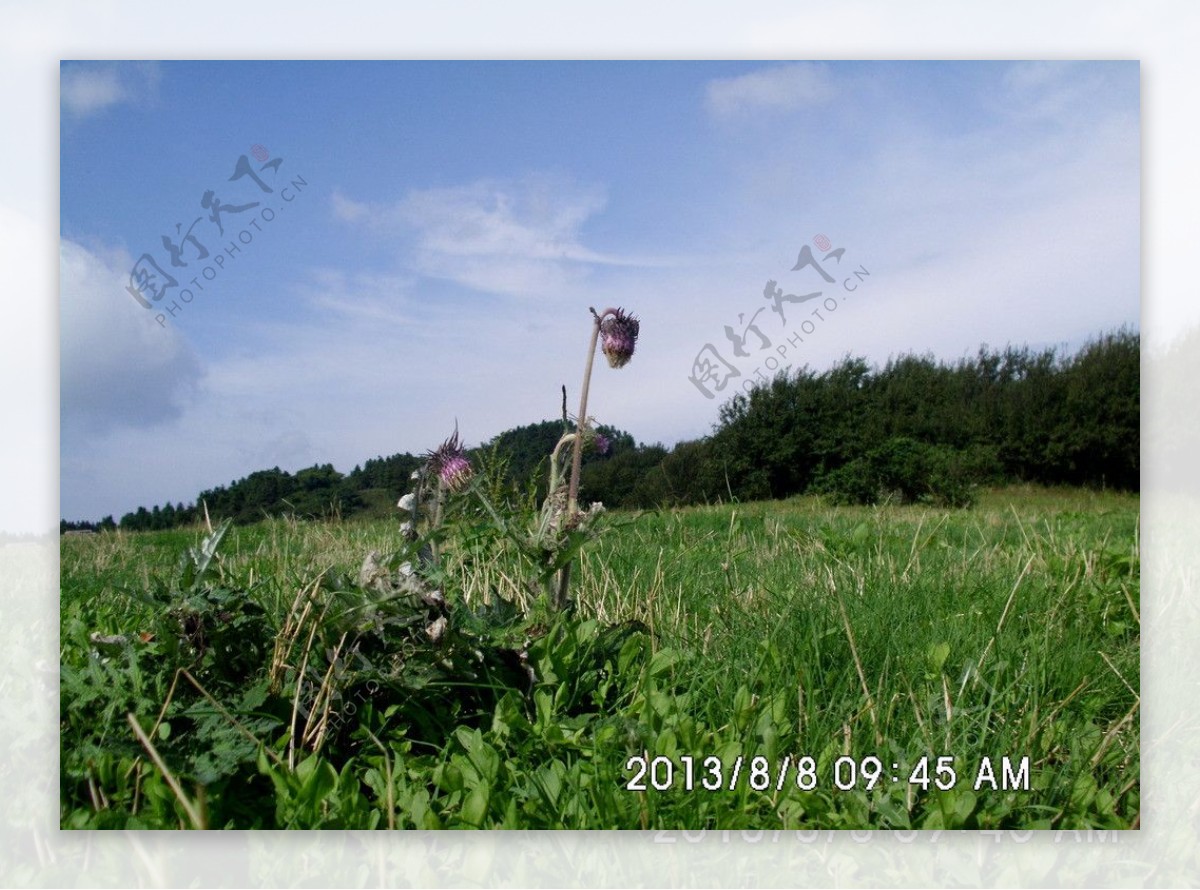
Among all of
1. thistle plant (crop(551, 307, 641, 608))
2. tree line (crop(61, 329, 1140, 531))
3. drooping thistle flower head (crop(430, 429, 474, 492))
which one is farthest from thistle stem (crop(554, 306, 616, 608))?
tree line (crop(61, 329, 1140, 531))

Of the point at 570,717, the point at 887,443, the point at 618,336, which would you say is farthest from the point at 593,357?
the point at 887,443

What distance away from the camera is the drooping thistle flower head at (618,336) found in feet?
6.98

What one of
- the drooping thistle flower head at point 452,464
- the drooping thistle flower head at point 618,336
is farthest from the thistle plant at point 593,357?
the drooping thistle flower head at point 452,464

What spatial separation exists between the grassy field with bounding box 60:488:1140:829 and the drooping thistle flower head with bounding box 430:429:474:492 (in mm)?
269

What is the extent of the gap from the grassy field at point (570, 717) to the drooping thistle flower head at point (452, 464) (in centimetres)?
27

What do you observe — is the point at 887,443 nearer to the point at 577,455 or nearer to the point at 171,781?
the point at 577,455

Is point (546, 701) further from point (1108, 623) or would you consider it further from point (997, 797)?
point (1108, 623)

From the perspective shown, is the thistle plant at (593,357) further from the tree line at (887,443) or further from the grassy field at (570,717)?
the tree line at (887,443)

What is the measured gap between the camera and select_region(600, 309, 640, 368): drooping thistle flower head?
6.98 feet

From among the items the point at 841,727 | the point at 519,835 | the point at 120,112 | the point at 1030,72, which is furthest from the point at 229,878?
the point at 1030,72

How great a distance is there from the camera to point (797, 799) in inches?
57.9

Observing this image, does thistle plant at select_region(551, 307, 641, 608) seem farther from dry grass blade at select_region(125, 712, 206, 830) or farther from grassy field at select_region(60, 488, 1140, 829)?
dry grass blade at select_region(125, 712, 206, 830)

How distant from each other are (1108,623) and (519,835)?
158 cm

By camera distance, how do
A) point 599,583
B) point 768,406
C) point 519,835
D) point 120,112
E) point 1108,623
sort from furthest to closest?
1. point 768,406
2. point 599,583
3. point 1108,623
4. point 120,112
5. point 519,835
